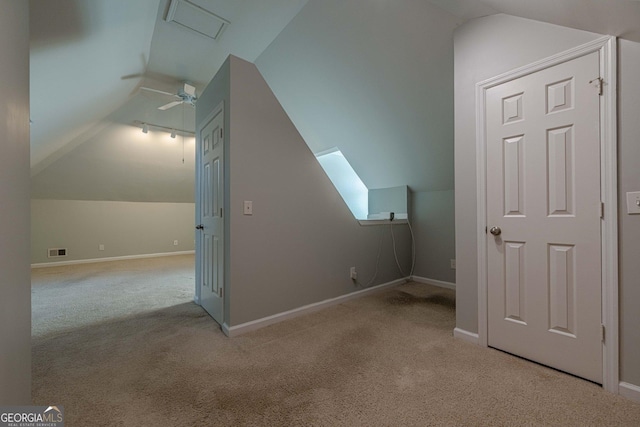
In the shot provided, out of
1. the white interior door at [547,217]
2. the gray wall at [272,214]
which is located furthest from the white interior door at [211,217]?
the white interior door at [547,217]

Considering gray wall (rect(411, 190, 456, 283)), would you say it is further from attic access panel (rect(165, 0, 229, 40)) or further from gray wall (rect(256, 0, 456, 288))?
attic access panel (rect(165, 0, 229, 40))

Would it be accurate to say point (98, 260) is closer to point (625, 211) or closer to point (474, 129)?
point (474, 129)

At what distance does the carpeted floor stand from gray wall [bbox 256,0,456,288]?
6.56 feet

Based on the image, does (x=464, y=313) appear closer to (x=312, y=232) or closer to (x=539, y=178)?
(x=539, y=178)

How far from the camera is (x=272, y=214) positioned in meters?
2.47

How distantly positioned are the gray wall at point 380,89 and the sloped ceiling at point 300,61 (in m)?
0.01

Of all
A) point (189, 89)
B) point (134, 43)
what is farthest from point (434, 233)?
point (134, 43)

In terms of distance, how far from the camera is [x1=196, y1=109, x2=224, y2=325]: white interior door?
7.99ft

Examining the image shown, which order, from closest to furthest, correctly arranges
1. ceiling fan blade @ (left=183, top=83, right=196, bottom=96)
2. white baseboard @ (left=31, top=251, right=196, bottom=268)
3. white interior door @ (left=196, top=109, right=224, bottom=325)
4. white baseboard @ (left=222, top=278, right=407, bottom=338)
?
white baseboard @ (left=222, top=278, right=407, bottom=338) < white interior door @ (left=196, top=109, right=224, bottom=325) < ceiling fan blade @ (left=183, top=83, right=196, bottom=96) < white baseboard @ (left=31, top=251, right=196, bottom=268)

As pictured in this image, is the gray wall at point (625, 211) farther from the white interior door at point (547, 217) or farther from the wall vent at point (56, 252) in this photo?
the wall vent at point (56, 252)

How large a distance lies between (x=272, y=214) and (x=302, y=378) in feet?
4.50

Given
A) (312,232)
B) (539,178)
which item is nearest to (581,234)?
(539,178)

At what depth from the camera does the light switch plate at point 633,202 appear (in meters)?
1.41
